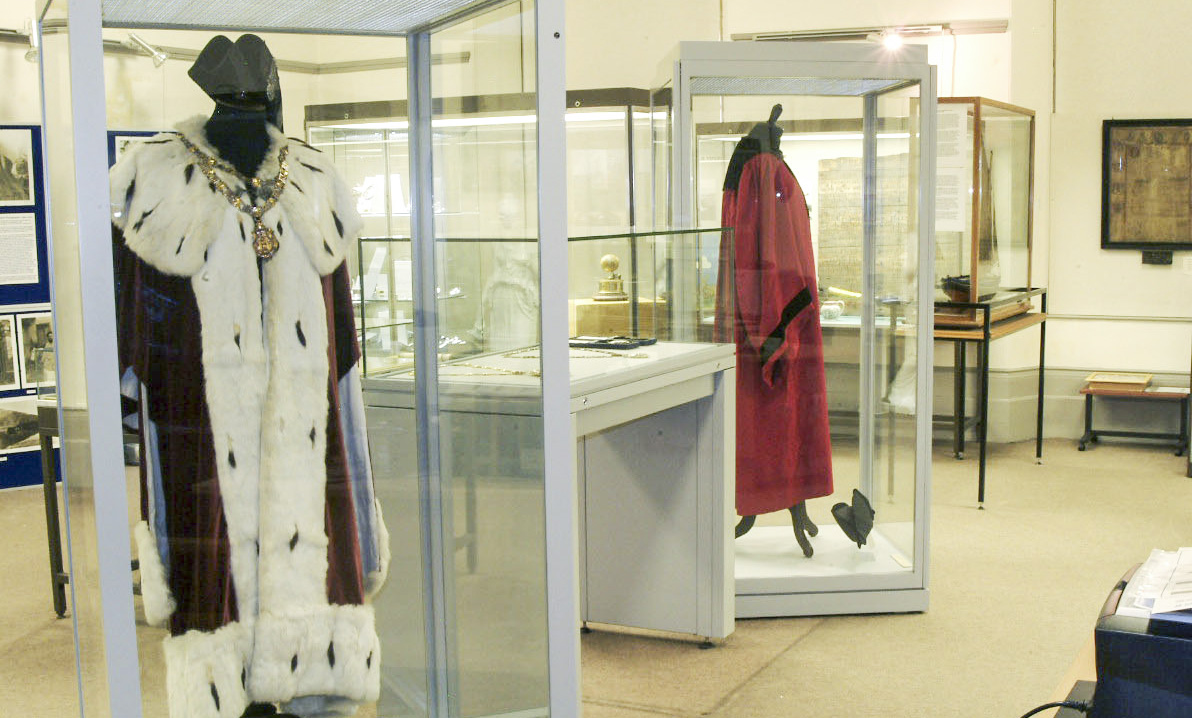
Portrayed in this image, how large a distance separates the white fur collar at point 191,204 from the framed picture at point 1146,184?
6.20 metres

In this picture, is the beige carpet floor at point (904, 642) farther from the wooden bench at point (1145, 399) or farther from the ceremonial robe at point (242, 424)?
the wooden bench at point (1145, 399)

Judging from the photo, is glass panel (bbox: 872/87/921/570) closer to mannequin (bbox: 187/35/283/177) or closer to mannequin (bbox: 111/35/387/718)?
mannequin (bbox: 111/35/387/718)

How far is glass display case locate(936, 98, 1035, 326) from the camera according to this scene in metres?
5.84

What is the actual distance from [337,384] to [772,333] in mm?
2264

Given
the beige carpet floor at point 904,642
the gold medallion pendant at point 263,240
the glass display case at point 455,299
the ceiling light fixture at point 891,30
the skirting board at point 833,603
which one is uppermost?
the ceiling light fixture at point 891,30

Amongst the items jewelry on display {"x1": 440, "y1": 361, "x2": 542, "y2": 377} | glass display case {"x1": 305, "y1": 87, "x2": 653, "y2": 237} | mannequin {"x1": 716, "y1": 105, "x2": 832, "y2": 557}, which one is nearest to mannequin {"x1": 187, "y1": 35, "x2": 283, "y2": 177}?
glass display case {"x1": 305, "y1": 87, "x2": 653, "y2": 237}

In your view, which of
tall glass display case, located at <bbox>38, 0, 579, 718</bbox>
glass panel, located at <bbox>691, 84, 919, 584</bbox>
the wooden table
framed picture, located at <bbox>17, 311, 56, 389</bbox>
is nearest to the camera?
tall glass display case, located at <bbox>38, 0, 579, 718</bbox>

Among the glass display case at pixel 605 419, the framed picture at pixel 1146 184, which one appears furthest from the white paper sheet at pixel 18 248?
the framed picture at pixel 1146 184

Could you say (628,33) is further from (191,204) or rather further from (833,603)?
(191,204)

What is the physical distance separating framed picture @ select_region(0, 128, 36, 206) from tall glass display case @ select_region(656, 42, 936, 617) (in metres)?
3.67

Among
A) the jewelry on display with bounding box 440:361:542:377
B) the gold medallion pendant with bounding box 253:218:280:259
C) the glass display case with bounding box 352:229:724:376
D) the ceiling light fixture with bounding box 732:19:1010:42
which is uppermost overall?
the ceiling light fixture with bounding box 732:19:1010:42

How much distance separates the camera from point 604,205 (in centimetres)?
646

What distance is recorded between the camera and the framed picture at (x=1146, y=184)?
22.3 feet

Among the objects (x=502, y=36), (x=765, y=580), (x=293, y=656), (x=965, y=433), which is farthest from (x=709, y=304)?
(x=965, y=433)
